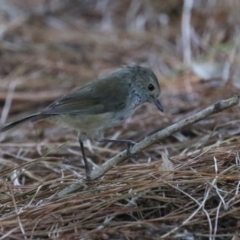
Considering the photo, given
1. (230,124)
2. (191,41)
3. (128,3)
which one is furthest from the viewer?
(128,3)

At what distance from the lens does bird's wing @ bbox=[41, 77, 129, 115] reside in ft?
13.1

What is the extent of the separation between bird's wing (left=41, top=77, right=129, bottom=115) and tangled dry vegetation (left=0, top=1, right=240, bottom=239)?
9.6 inches

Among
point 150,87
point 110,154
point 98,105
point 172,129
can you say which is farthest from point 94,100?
point 172,129

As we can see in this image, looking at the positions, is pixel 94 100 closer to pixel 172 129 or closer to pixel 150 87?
pixel 150 87

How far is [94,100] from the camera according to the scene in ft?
13.3

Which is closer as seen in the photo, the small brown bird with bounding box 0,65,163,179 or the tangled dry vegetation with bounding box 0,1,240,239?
the tangled dry vegetation with bounding box 0,1,240,239

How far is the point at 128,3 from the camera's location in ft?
29.5

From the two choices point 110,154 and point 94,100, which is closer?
point 94,100

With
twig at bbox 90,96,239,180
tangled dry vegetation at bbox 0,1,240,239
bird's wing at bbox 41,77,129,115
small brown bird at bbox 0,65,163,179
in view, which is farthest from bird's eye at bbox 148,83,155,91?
twig at bbox 90,96,239,180

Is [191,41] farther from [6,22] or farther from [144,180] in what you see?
[144,180]

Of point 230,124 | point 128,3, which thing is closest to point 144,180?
point 230,124

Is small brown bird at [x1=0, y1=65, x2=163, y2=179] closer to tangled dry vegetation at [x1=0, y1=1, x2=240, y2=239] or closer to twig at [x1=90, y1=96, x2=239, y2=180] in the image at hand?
tangled dry vegetation at [x1=0, y1=1, x2=240, y2=239]

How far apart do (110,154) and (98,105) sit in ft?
2.51

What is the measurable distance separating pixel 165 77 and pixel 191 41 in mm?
979
